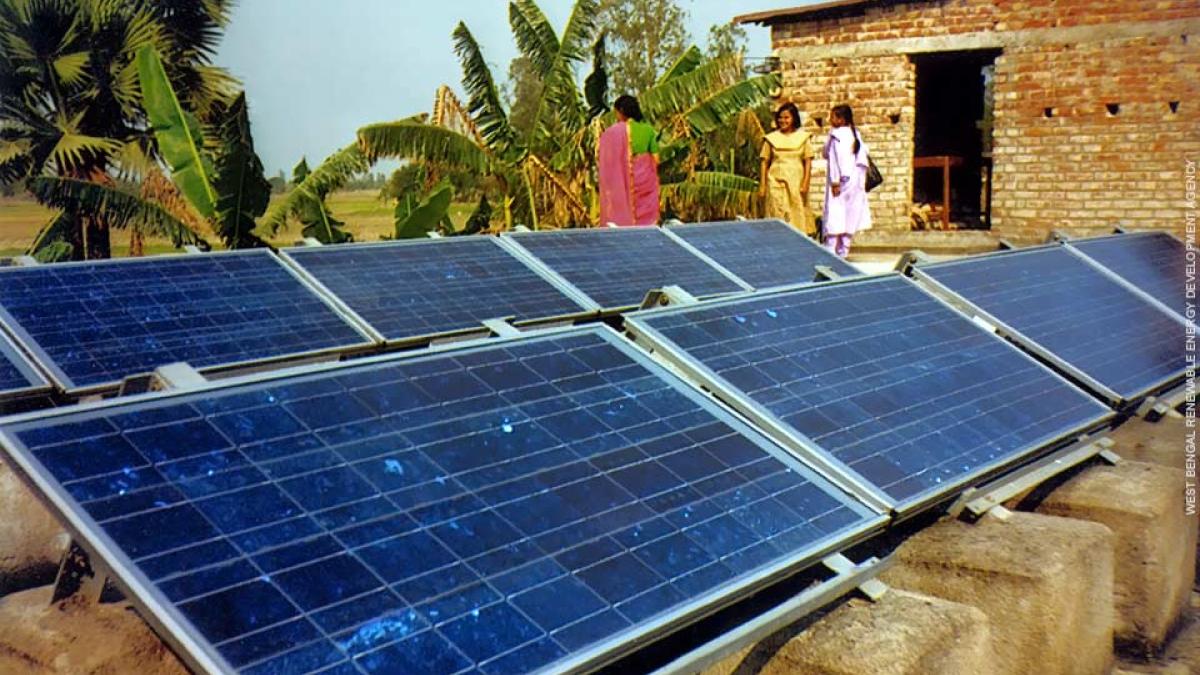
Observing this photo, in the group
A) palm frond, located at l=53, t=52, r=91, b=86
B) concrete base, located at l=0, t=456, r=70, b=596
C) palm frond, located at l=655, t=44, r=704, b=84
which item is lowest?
concrete base, located at l=0, t=456, r=70, b=596

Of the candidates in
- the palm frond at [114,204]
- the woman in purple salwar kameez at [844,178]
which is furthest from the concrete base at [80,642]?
the palm frond at [114,204]

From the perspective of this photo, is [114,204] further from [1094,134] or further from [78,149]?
[1094,134]

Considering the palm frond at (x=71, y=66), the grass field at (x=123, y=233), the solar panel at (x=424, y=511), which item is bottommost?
the grass field at (x=123, y=233)

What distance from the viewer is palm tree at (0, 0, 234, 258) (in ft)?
58.1

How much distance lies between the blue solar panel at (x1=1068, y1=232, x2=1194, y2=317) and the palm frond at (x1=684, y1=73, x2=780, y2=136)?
8.47 m

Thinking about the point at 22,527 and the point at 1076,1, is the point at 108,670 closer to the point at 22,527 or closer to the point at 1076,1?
the point at 22,527

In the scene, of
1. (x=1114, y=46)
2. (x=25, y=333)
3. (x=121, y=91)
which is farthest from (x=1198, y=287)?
(x=121, y=91)

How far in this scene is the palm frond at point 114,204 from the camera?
12297 mm

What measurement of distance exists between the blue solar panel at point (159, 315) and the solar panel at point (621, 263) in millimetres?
1443

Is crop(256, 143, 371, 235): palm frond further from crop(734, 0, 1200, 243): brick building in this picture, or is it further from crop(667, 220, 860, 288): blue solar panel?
crop(734, 0, 1200, 243): brick building

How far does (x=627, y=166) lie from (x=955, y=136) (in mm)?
15989

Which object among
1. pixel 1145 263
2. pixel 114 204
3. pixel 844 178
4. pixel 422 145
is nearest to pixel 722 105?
pixel 422 145

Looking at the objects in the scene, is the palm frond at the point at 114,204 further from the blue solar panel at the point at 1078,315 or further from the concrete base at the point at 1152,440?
the concrete base at the point at 1152,440

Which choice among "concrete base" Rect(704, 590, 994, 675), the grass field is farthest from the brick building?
"concrete base" Rect(704, 590, 994, 675)
